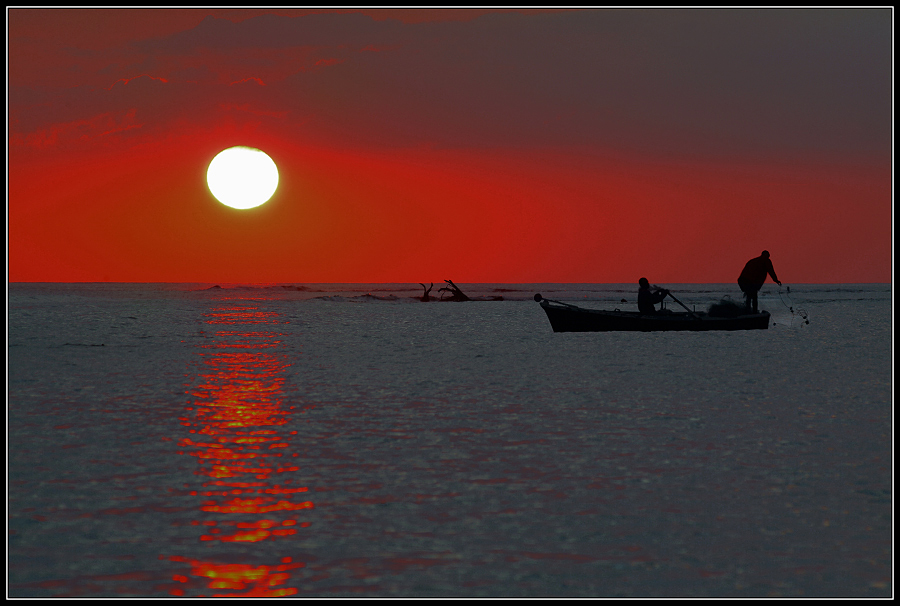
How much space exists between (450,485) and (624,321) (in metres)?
26.2

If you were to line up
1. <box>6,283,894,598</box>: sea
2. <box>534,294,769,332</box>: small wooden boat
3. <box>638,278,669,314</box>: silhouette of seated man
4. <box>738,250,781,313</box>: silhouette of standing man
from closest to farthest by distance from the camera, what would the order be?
<box>6,283,894,598</box>: sea
<box>638,278,669,314</box>: silhouette of seated man
<box>534,294,769,332</box>: small wooden boat
<box>738,250,781,313</box>: silhouette of standing man

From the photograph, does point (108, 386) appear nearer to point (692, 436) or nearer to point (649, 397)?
point (649, 397)

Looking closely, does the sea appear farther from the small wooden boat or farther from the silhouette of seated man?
the small wooden boat

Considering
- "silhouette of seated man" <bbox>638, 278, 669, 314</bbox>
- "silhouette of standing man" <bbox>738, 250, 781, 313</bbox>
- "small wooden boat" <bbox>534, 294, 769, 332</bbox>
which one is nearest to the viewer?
"silhouette of seated man" <bbox>638, 278, 669, 314</bbox>

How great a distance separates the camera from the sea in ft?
22.5

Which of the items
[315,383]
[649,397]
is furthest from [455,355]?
[649,397]

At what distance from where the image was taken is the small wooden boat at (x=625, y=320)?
3456 centimetres

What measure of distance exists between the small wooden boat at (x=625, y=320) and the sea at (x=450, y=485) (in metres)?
13.7

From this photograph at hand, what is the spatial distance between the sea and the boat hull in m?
13.7

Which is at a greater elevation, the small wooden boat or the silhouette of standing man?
the silhouette of standing man

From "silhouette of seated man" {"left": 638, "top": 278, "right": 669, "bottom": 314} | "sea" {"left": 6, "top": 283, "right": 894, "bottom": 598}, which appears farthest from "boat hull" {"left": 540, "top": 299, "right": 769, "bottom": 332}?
"sea" {"left": 6, "top": 283, "right": 894, "bottom": 598}

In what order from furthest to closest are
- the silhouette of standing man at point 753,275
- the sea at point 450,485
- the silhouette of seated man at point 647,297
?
the silhouette of standing man at point 753,275
the silhouette of seated man at point 647,297
the sea at point 450,485

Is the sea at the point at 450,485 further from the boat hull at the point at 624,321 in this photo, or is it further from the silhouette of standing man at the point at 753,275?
the silhouette of standing man at the point at 753,275

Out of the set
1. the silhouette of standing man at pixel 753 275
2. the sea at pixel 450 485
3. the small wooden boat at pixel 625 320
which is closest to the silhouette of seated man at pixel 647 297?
the small wooden boat at pixel 625 320
